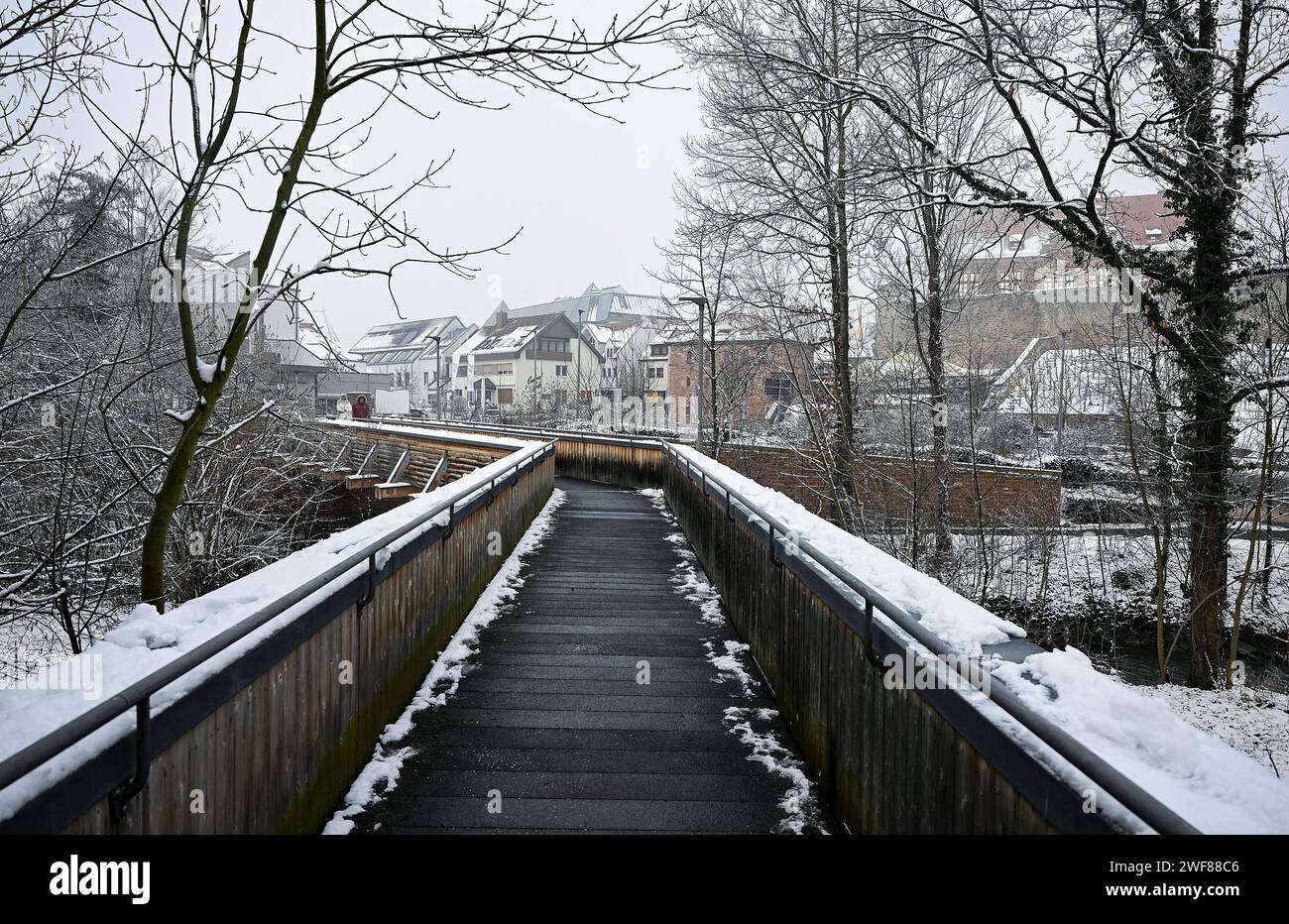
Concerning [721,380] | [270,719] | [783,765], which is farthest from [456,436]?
[270,719]

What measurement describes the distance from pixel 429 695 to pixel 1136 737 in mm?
4170

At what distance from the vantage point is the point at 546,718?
16.0ft

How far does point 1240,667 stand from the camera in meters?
13.2

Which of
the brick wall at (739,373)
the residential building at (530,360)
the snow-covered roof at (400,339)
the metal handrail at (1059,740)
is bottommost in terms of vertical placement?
the metal handrail at (1059,740)

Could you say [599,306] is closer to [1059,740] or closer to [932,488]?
[932,488]

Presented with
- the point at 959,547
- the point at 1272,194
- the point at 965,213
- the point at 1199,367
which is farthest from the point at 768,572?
the point at 959,547

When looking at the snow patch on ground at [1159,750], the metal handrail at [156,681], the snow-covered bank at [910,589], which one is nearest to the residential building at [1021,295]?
the snow-covered bank at [910,589]

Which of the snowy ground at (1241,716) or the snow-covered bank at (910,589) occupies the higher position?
the snow-covered bank at (910,589)

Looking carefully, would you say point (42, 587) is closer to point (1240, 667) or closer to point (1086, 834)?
point (1086, 834)

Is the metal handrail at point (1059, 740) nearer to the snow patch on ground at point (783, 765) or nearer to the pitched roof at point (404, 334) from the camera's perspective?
the snow patch on ground at point (783, 765)

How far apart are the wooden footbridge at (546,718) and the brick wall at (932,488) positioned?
44.5ft

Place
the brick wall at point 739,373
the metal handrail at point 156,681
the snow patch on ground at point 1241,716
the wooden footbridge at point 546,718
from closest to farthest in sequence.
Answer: the metal handrail at point 156,681 → the wooden footbridge at point 546,718 → the snow patch on ground at point 1241,716 → the brick wall at point 739,373

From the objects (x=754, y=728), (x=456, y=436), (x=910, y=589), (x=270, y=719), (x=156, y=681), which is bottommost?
(x=754, y=728)

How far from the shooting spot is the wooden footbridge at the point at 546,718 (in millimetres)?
2016
